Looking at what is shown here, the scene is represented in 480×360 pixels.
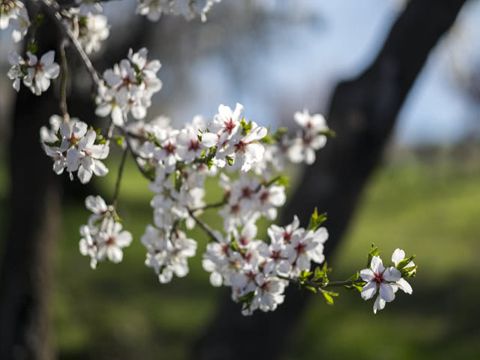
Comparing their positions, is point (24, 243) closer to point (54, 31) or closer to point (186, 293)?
point (54, 31)

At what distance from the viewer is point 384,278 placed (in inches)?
106

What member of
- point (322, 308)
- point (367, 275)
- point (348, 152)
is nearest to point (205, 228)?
point (367, 275)

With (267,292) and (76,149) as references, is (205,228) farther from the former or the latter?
(76,149)

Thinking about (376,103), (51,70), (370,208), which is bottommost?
(370,208)

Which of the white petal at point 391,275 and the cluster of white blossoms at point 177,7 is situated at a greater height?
the cluster of white blossoms at point 177,7

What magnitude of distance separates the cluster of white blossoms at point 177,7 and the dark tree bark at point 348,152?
2033 millimetres

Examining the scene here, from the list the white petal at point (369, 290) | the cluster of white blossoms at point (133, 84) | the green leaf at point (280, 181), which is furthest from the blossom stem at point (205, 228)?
the white petal at point (369, 290)

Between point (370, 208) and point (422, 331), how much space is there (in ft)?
30.6

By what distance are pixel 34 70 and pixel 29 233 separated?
3.68 meters

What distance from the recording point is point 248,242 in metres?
3.22

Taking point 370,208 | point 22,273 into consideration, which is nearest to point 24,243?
point 22,273

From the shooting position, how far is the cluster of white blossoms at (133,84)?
321 centimetres

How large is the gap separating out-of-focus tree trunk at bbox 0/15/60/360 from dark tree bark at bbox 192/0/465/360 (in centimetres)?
160

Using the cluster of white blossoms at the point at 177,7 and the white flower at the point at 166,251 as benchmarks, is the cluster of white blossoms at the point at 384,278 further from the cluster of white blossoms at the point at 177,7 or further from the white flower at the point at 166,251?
the cluster of white blossoms at the point at 177,7
